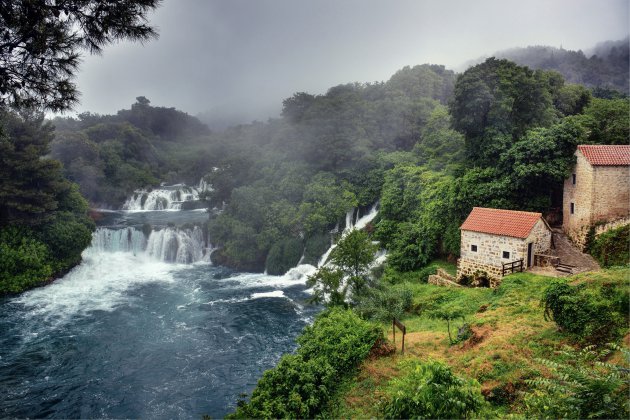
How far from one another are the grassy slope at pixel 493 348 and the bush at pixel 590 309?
0.41 metres

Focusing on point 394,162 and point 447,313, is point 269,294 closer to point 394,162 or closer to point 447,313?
point 447,313

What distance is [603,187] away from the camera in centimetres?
1745

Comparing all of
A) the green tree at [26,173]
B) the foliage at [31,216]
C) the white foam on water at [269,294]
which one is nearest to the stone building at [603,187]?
the white foam on water at [269,294]

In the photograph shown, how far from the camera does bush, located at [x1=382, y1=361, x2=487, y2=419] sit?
6121mm

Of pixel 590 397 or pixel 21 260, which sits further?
pixel 21 260

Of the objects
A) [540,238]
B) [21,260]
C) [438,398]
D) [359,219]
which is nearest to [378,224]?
[359,219]

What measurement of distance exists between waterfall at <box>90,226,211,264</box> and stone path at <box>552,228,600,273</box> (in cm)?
2609

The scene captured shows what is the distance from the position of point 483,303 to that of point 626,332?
646 centimetres

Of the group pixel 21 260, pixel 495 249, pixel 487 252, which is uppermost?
pixel 495 249

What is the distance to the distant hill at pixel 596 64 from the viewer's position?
6638 centimetres

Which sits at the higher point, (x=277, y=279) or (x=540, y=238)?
(x=540, y=238)

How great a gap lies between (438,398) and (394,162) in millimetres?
29696

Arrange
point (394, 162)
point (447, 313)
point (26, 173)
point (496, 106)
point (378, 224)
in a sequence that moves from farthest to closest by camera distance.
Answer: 1. point (394, 162)
2. point (378, 224)
3. point (26, 173)
4. point (496, 106)
5. point (447, 313)

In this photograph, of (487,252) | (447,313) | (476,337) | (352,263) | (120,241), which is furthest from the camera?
(120,241)
